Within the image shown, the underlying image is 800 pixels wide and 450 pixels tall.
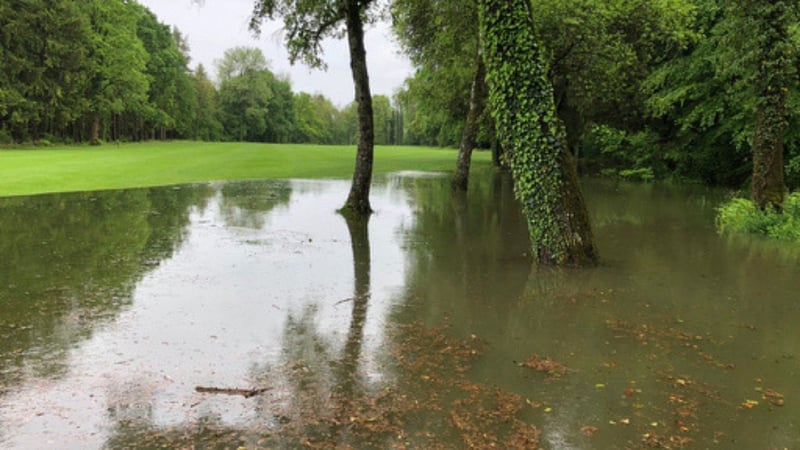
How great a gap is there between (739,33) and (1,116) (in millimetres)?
50508

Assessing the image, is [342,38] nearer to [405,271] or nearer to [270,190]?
[270,190]

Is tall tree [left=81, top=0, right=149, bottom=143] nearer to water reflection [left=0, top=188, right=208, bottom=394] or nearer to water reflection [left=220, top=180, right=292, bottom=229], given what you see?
water reflection [left=220, top=180, right=292, bottom=229]

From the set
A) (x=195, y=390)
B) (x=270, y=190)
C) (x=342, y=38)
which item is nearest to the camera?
(x=195, y=390)

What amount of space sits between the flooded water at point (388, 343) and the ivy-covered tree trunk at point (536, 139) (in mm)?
576

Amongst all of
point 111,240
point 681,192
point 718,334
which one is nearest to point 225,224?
point 111,240

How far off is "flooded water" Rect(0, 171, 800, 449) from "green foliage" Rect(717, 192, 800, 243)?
3.40 ft

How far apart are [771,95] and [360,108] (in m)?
9.14

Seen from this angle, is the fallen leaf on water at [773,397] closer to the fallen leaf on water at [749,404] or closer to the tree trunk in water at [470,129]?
the fallen leaf on water at [749,404]

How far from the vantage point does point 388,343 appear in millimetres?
4980

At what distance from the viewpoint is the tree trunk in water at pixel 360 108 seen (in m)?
13.2

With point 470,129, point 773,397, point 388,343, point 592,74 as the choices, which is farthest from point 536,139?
point 592,74

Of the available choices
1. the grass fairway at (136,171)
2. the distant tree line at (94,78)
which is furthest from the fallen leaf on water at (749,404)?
the distant tree line at (94,78)

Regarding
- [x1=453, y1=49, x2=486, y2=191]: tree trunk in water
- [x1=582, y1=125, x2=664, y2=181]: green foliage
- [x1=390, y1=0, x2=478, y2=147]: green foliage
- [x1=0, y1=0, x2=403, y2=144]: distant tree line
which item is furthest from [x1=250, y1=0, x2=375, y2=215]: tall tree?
[x1=0, y1=0, x2=403, y2=144]: distant tree line

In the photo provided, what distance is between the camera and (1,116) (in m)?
42.0
